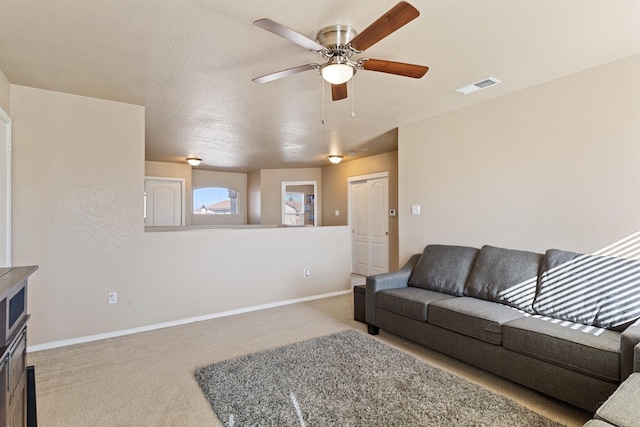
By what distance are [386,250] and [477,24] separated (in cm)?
461

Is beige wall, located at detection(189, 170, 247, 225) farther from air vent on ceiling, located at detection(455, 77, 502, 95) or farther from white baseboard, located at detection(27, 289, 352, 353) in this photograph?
air vent on ceiling, located at detection(455, 77, 502, 95)

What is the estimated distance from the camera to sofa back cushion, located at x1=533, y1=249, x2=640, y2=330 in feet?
7.39

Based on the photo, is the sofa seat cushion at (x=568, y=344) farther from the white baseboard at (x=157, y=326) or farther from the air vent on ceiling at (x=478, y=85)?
the white baseboard at (x=157, y=326)

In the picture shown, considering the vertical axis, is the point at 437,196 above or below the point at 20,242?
above

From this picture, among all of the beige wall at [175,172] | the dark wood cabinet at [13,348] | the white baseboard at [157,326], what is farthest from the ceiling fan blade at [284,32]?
the beige wall at [175,172]

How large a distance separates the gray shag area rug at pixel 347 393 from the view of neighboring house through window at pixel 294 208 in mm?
5513

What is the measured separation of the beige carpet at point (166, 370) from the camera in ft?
6.84

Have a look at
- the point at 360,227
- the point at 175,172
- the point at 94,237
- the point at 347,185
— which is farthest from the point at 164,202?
the point at 360,227

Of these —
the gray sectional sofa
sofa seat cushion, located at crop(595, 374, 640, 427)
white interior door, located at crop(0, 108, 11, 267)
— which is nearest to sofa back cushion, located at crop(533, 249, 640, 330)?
the gray sectional sofa

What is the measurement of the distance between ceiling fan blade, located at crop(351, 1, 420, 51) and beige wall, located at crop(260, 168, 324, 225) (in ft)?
19.7

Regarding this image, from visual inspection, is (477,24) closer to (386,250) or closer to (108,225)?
(108,225)

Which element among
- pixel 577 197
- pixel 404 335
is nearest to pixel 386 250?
pixel 404 335

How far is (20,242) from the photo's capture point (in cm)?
302

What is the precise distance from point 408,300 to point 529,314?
956 millimetres
